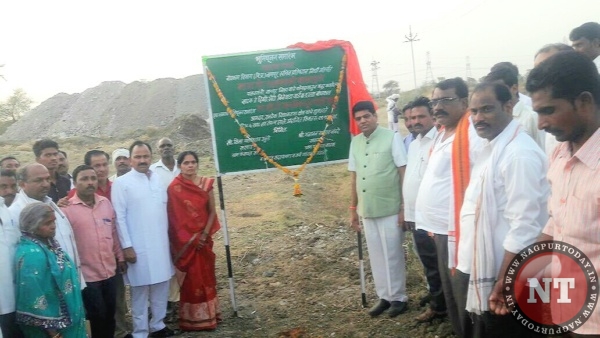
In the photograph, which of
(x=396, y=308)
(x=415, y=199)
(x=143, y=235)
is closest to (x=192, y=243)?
(x=143, y=235)

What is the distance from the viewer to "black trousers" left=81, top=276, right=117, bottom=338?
4.11m

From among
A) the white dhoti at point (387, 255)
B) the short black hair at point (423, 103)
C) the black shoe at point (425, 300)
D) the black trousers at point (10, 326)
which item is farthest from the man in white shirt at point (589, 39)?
the black trousers at point (10, 326)

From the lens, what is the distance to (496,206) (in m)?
2.47

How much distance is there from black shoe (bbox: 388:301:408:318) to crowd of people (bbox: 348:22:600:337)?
0.92ft

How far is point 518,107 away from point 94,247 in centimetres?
344

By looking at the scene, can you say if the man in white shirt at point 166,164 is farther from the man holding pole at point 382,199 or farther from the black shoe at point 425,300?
the black shoe at point 425,300

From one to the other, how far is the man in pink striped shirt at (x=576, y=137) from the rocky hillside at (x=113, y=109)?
36059 millimetres

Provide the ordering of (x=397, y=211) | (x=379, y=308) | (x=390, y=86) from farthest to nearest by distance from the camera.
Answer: (x=390, y=86)
(x=379, y=308)
(x=397, y=211)

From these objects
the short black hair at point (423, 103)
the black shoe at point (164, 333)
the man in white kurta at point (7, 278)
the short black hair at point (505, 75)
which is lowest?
the black shoe at point (164, 333)

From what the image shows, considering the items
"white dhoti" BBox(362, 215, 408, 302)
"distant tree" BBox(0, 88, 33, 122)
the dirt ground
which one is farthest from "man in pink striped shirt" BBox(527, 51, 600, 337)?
"distant tree" BBox(0, 88, 33, 122)

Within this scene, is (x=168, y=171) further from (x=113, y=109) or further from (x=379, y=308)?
(x=113, y=109)

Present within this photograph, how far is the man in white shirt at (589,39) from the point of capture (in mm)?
3818

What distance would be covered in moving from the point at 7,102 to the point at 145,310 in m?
56.1

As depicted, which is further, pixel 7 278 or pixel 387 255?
pixel 387 255
